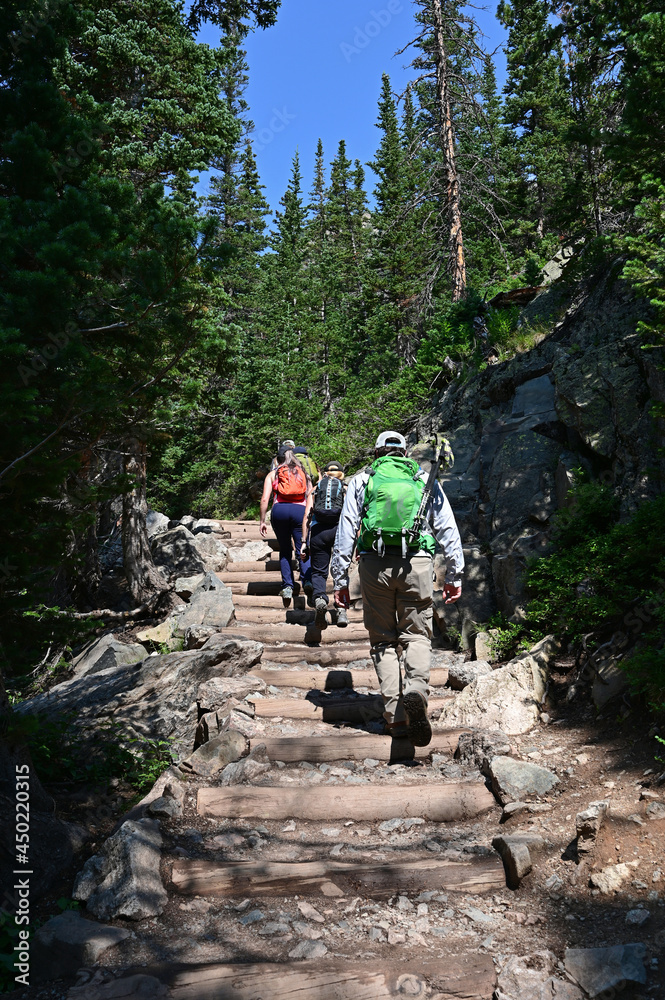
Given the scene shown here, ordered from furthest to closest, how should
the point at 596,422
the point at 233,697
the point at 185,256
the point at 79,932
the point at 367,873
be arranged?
the point at 596,422
the point at 233,697
the point at 185,256
the point at 367,873
the point at 79,932

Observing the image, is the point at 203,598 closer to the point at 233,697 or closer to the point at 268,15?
the point at 233,697

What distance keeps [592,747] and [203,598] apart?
6.21 metres

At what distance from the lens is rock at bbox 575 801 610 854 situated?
138 inches

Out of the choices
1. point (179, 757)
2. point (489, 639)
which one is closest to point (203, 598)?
point (179, 757)

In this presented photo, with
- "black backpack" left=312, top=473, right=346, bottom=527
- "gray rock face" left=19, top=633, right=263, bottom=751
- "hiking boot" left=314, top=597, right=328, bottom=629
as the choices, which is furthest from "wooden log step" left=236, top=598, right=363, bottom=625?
"black backpack" left=312, top=473, right=346, bottom=527

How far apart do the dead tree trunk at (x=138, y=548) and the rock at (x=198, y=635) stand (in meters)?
2.87

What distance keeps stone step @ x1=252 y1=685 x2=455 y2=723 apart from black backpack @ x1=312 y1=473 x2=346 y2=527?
2.69m

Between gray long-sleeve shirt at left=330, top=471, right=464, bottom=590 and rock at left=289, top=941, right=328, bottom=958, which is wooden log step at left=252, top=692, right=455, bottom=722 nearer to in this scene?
gray long-sleeve shirt at left=330, top=471, right=464, bottom=590

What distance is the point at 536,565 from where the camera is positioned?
701cm

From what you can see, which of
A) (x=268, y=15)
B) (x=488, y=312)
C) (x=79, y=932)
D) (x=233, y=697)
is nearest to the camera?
(x=79, y=932)

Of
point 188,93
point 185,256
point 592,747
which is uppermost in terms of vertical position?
point 188,93

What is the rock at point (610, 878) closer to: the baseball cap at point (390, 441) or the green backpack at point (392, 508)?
the green backpack at point (392, 508)

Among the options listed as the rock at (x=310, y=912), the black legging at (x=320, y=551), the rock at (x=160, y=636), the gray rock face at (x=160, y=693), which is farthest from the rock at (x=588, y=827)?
the rock at (x=160, y=636)

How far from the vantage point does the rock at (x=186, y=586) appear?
11188mm
